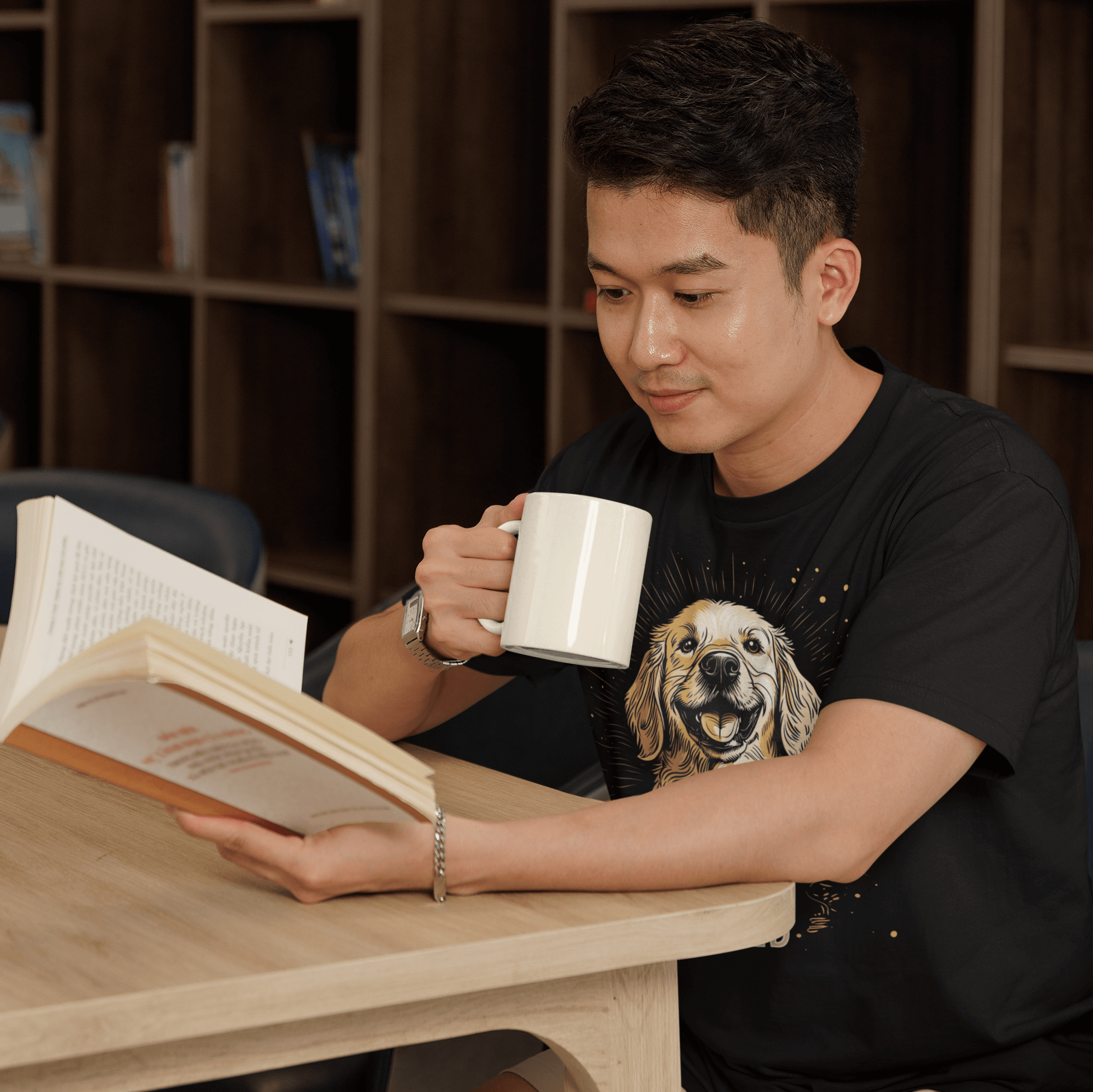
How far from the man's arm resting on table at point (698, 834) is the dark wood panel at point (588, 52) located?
55.6 inches

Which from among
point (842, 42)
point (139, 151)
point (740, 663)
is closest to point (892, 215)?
point (842, 42)

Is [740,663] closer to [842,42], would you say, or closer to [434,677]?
[434,677]

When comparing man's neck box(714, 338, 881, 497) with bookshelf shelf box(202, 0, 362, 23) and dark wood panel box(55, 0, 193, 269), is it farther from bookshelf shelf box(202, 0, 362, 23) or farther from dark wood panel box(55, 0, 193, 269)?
dark wood panel box(55, 0, 193, 269)

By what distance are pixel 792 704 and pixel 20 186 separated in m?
2.96

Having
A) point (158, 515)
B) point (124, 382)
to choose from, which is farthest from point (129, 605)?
point (124, 382)

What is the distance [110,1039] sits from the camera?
731 millimetres

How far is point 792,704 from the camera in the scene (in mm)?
1146

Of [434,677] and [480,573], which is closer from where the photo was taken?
[480,573]

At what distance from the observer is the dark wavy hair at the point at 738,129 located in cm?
108

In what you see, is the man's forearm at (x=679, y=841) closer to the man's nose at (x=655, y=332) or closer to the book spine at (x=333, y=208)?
the man's nose at (x=655, y=332)

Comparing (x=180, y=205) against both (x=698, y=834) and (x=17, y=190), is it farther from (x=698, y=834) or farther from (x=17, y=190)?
(x=698, y=834)

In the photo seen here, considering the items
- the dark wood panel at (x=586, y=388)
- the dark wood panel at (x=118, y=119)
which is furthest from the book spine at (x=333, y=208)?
the dark wood panel at (x=586, y=388)

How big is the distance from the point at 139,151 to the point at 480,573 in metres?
2.56

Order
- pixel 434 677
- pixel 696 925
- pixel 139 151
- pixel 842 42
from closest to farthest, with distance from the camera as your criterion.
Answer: pixel 696 925 < pixel 434 677 < pixel 842 42 < pixel 139 151
